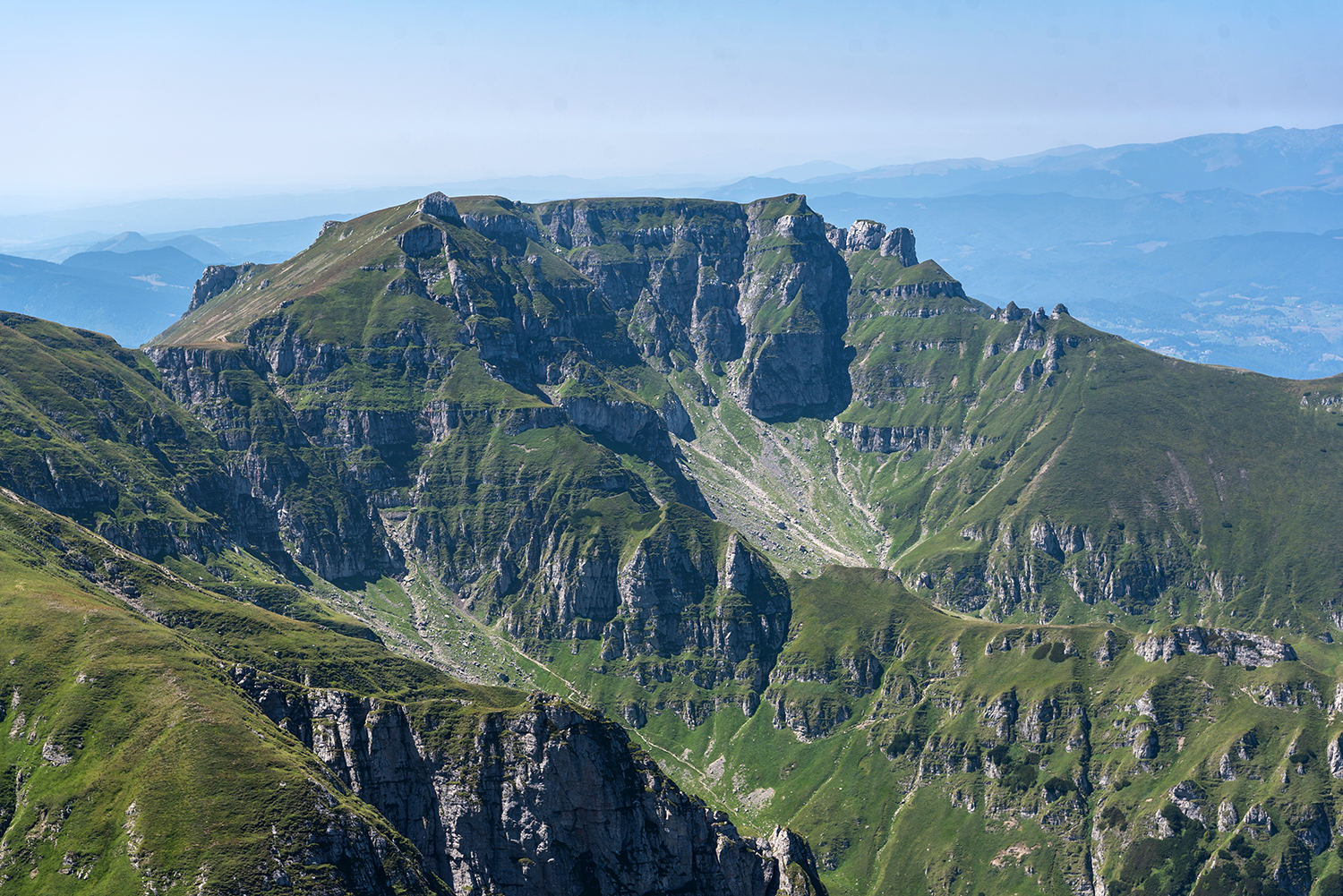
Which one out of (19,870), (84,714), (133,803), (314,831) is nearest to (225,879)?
(314,831)

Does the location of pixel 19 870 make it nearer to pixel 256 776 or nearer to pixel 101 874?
pixel 101 874

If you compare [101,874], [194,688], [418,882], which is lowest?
[418,882]

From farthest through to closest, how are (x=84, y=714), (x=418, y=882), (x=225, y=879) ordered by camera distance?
(x=84, y=714) → (x=418, y=882) → (x=225, y=879)

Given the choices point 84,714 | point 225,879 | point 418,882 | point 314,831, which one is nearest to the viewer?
point 225,879

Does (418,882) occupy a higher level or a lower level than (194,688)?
lower

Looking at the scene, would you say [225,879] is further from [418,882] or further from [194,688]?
[194,688]

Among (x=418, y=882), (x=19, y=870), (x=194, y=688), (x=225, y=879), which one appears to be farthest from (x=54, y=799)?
(x=418, y=882)

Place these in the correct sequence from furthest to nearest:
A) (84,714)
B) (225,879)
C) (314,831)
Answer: (84,714) < (314,831) < (225,879)

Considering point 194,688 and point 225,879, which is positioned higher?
point 194,688

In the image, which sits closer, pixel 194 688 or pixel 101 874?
pixel 101 874
